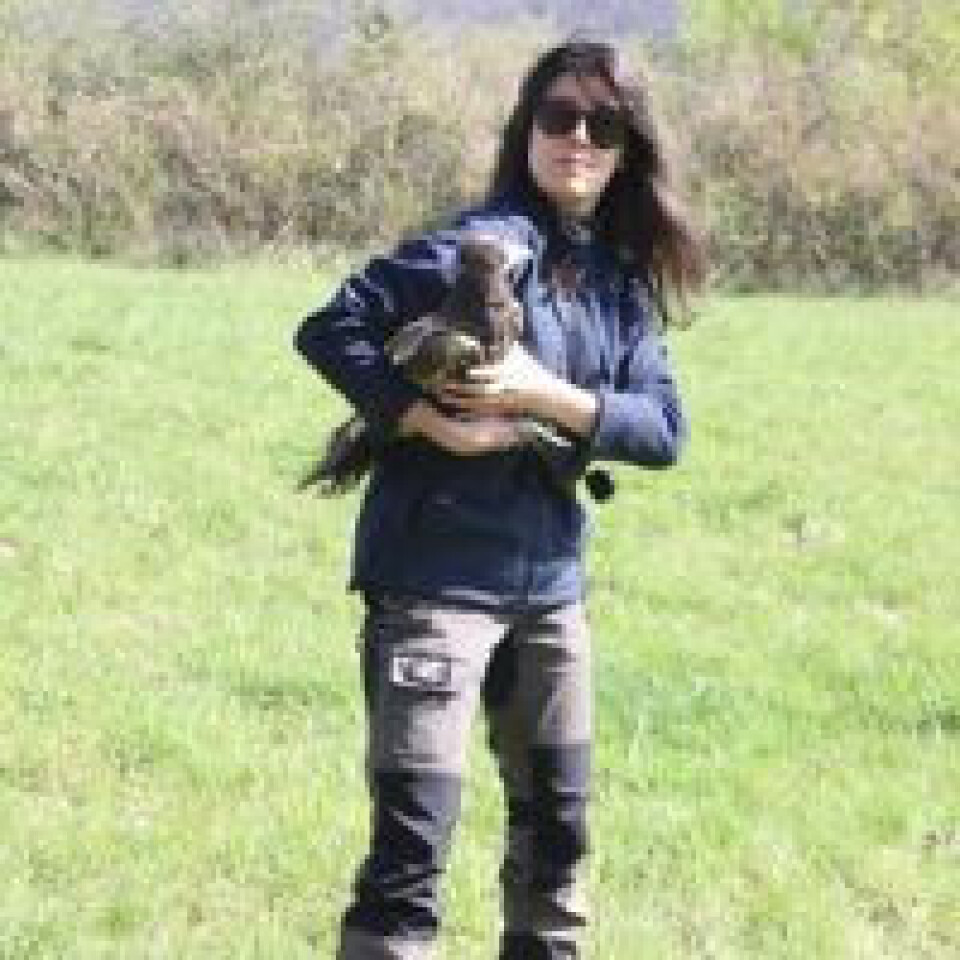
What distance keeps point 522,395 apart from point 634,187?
615mm

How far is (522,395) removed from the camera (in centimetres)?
355

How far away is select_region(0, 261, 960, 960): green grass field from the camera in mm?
4961

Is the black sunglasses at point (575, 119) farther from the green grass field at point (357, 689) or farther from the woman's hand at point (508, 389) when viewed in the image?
the green grass field at point (357, 689)

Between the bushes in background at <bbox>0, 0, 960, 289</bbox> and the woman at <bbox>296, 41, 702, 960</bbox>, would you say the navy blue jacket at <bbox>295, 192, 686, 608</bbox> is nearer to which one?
the woman at <bbox>296, 41, 702, 960</bbox>

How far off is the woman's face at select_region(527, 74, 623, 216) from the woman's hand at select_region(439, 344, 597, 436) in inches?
13.0

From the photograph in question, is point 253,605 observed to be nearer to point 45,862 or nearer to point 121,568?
point 121,568

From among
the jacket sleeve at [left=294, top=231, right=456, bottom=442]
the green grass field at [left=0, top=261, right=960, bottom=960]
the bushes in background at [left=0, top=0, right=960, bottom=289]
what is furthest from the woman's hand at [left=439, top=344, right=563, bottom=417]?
the bushes in background at [left=0, top=0, right=960, bottom=289]

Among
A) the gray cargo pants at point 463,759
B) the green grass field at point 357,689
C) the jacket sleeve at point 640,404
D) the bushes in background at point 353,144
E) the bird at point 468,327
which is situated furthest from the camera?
the bushes in background at point 353,144

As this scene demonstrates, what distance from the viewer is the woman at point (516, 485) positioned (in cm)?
359

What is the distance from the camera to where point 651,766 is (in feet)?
19.7

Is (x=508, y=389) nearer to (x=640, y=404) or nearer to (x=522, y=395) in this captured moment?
(x=522, y=395)

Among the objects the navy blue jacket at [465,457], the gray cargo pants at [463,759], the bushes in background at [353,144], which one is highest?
the navy blue jacket at [465,457]

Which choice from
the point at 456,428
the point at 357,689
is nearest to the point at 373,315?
the point at 456,428

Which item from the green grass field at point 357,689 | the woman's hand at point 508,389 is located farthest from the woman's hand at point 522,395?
the green grass field at point 357,689
